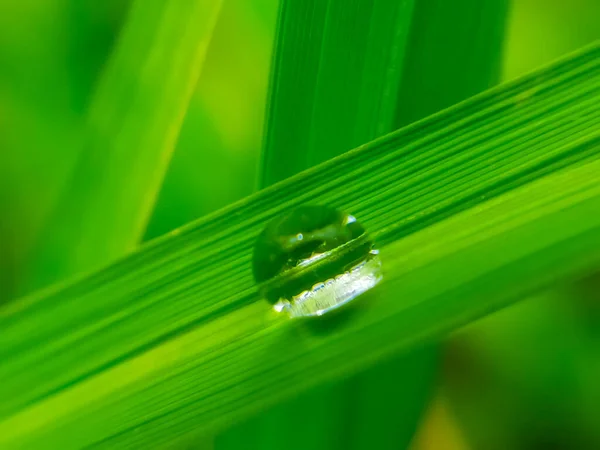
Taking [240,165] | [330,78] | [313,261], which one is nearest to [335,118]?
[330,78]

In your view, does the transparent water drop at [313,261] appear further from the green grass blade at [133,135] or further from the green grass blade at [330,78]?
the green grass blade at [133,135]

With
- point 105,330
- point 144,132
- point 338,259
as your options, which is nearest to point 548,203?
point 338,259

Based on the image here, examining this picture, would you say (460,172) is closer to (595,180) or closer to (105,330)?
(595,180)

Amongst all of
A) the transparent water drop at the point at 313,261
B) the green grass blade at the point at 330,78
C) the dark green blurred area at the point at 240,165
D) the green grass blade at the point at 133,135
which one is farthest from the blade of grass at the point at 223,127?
the transparent water drop at the point at 313,261

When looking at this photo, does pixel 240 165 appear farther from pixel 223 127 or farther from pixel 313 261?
pixel 313 261

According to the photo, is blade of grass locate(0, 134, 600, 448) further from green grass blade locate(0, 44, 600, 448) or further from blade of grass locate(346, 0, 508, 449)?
blade of grass locate(346, 0, 508, 449)
